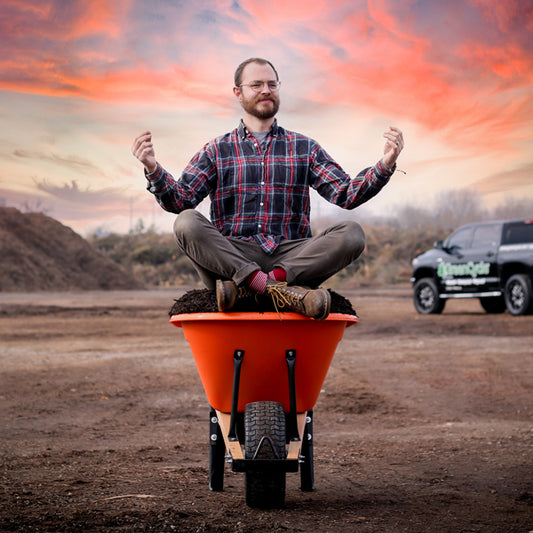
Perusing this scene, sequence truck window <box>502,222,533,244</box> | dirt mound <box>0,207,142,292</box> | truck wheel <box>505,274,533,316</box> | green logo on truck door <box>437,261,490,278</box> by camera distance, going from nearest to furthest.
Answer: truck wheel <box>505,274,533,316</box> < truck window <box>502,222,533,244</box> < green logo on truck door <box>437,261,490,278</box> < dirt mound <box>0,207,142,292</box>

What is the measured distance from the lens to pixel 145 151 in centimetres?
364

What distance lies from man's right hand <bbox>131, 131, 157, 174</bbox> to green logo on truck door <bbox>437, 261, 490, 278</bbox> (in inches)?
526

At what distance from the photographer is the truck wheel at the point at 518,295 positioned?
15.0m

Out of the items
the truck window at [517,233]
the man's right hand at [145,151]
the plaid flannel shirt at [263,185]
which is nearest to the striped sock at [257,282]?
the plaid flannel shirt at [263,185]

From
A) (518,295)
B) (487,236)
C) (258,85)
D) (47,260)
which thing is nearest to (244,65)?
(258,85)

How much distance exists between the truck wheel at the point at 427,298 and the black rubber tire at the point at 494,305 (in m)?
1.15

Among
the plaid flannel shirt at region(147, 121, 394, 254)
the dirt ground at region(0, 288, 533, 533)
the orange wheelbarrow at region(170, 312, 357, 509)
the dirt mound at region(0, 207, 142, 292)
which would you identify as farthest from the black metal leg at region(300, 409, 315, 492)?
the dirt mound at region(0, 207, 142, 292)

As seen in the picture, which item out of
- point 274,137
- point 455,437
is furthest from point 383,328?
point 274,137

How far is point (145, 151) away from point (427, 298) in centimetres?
1484

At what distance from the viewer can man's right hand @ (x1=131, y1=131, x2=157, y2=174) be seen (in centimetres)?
364

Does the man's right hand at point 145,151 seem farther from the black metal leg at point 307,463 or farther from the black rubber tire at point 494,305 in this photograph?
the black rubber tire at point 494,305

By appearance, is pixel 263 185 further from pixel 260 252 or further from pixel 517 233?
pixel 517 233

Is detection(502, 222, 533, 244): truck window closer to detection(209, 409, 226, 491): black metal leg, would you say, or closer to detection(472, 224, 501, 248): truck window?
detection(472, 224, 501, 248): truck window

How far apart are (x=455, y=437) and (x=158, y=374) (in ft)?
14.3
